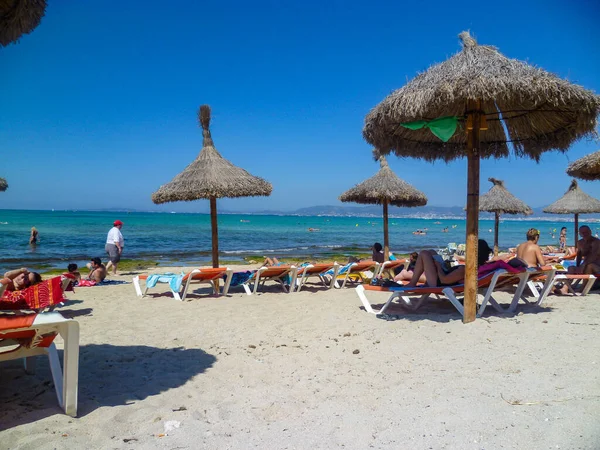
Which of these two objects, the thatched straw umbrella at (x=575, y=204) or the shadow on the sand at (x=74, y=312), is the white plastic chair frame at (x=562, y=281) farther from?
the thatched straw umbrella at (x=575, y=204)

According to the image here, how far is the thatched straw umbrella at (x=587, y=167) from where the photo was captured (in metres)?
8.08

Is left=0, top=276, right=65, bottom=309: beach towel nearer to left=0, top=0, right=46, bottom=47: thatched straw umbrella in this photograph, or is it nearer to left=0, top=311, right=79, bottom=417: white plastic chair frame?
left=0, top=311, right=79, bottom=417: white plastic chair frame

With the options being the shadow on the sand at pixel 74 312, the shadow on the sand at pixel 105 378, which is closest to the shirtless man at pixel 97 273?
the shadow on the sand at pixel 74 312

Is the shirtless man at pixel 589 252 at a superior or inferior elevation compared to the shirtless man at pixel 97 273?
superior

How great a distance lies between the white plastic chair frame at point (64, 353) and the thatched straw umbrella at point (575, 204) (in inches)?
662

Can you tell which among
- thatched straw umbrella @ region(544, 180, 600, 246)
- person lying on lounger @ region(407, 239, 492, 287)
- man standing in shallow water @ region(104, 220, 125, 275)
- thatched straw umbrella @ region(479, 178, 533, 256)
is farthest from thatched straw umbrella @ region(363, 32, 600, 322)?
thatched straw umbrella @ region(544, 180, 600, 246)

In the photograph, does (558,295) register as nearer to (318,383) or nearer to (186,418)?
(318,383)

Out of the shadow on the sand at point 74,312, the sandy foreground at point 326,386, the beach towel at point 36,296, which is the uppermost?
the beach towel at point 36,296

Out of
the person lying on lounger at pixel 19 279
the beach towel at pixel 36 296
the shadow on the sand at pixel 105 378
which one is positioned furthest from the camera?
the person lying on lounger at pixel 19 279

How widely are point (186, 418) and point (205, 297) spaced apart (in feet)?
15.0

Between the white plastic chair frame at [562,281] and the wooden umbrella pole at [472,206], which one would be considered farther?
the white plastic chair frame at [562,281]

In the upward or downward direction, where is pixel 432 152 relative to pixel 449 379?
upward

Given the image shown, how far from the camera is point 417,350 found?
147 inches

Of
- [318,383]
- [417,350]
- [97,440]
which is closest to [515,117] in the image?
[417,350]
